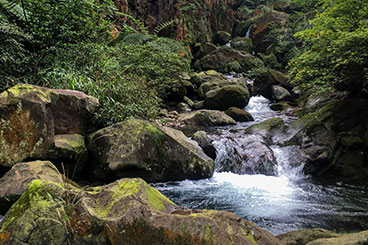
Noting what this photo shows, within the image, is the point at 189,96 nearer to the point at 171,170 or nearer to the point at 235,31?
the point at 171,170

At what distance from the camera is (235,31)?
3078cm

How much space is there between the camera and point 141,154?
5105 mm

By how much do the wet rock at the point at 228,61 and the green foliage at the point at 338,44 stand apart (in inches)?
561

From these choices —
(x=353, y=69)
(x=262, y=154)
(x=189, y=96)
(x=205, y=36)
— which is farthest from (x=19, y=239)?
(x=205, y=36)

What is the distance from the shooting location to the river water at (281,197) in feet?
13.5

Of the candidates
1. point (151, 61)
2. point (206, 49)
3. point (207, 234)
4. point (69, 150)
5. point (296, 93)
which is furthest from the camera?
point (206, 49)

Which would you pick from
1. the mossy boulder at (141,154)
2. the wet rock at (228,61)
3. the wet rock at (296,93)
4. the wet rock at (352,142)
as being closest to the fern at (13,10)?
the mossy boulder at (141,154)

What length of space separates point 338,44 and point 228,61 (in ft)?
53.0

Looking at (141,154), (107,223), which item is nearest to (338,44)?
(141,154)

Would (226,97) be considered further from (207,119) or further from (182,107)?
(207,119)

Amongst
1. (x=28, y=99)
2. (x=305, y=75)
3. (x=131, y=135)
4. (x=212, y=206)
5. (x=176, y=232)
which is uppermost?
(x=305, y=75)

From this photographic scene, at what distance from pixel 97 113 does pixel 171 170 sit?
6.92ft

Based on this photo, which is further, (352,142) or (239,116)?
(239,116)

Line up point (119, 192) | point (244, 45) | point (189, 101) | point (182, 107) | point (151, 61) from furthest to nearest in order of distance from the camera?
point (244, 45), point (189, 101), point (182, 107), point (151, 61), point (119, 192)
